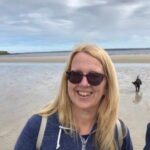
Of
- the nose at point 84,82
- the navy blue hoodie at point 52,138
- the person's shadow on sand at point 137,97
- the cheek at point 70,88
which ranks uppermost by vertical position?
the nose at point 84,82

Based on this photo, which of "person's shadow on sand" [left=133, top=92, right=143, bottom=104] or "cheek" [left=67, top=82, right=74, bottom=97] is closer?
"cheek" [left=67, top=82, right=74, bottom=97]

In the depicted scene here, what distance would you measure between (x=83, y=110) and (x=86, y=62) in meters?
0.37

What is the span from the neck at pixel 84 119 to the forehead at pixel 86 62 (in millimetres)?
343

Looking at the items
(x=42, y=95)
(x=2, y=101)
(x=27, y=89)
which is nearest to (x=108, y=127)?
(x=2, y=101)

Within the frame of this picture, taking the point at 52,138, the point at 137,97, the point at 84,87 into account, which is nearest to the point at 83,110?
the point at 84,87

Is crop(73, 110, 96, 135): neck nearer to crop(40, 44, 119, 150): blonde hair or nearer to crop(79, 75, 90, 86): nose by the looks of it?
crop(40, 44, 119, 150): blonde hair

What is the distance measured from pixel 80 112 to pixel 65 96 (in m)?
0.17

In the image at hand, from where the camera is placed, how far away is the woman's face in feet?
9.82

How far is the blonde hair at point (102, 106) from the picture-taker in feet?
9.87

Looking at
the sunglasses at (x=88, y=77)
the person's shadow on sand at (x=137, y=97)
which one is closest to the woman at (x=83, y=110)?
the sunglasses at (x=88, y=77)

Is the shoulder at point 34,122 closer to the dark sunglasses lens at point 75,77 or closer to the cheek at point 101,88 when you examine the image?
the dark sunglasses lens at point 75,77

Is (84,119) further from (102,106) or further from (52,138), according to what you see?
(52,138)

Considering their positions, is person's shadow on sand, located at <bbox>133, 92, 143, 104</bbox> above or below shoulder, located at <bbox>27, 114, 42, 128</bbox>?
below

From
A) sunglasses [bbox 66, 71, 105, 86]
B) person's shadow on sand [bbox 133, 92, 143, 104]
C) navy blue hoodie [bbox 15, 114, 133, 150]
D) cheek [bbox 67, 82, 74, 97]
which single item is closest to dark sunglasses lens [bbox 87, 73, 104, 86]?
sunglasses [bbox 66, 71, 105, 86]
